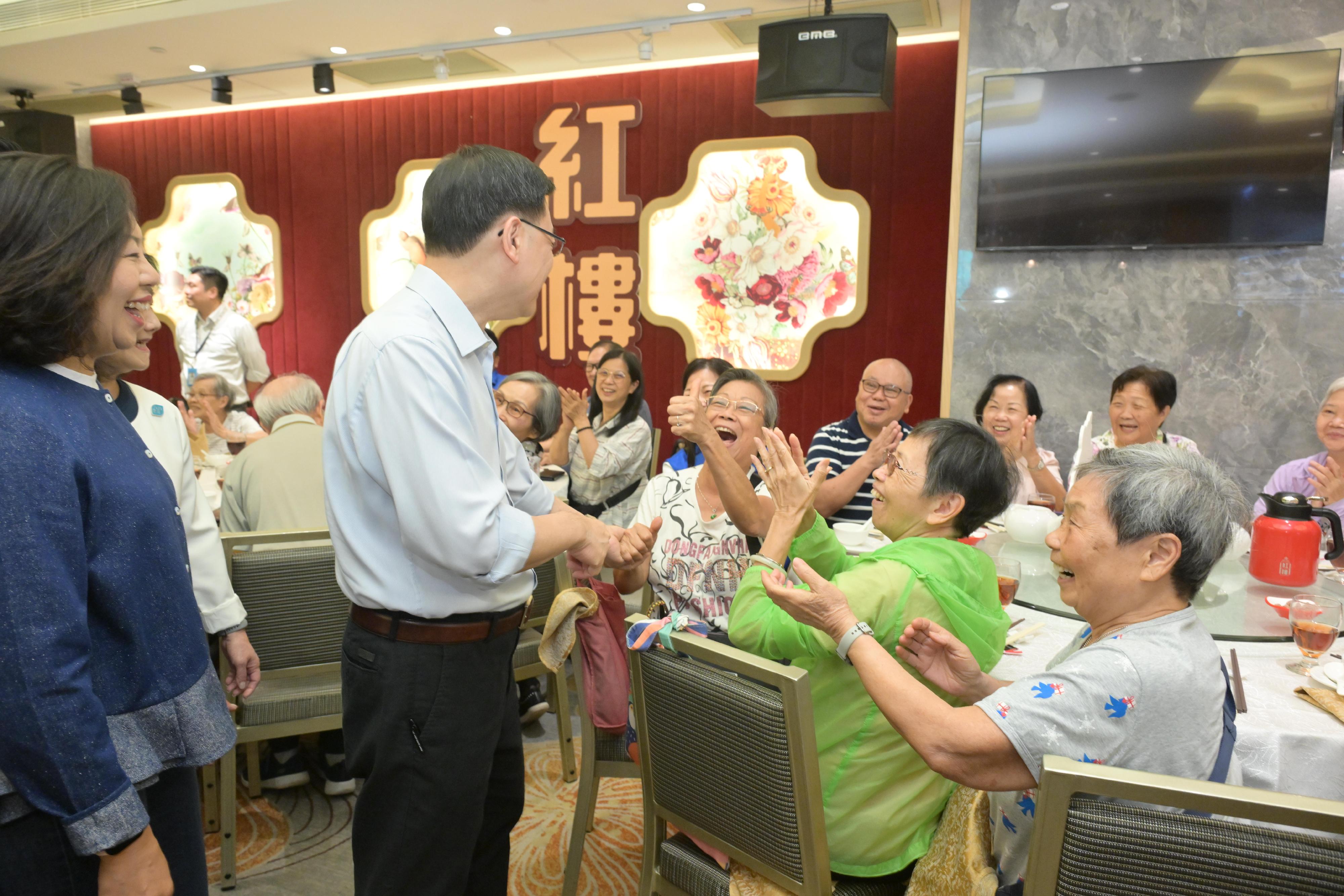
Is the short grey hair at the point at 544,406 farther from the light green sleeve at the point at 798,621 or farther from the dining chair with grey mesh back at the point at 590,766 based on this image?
the light green sleeve at the point at 798,621

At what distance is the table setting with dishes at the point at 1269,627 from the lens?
56.2 inches

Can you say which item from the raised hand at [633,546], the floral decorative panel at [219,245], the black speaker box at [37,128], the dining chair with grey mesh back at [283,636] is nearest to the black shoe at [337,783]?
the dining chair with grey mesh back at [283,636]

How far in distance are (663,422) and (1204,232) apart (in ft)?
9.98

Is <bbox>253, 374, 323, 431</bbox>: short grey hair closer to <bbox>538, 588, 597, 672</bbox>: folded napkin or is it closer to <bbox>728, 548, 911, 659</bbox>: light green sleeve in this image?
<bbox>538, 588, 597, 672</bbox>: folded napkin

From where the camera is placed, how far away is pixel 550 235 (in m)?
1.48

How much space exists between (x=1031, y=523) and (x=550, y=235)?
64.1 inches

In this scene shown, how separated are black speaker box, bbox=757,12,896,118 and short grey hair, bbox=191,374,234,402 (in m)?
2.84

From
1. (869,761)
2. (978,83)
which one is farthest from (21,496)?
(978,83)

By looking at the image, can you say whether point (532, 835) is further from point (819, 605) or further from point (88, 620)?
point (88, 620)

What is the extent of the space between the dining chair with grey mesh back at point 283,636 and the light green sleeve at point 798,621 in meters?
1.11

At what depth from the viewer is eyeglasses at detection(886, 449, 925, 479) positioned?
5.28ft

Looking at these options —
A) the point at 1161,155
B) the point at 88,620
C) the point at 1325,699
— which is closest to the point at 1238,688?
the point at 1325,699

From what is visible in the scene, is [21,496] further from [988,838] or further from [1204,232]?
[1204,232]

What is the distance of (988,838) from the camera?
1358mm
